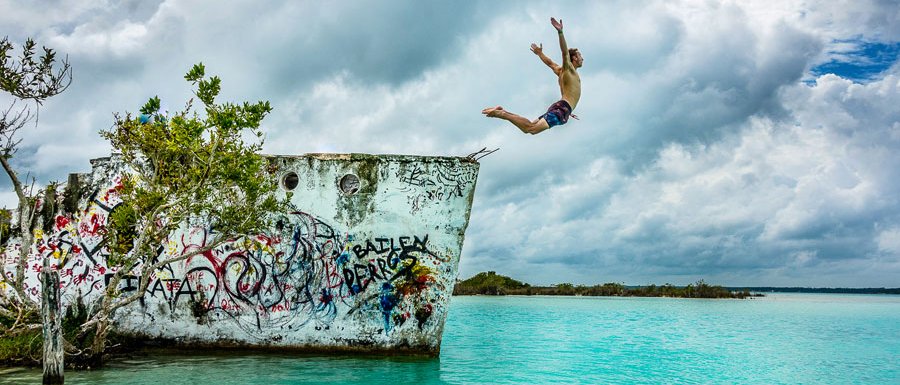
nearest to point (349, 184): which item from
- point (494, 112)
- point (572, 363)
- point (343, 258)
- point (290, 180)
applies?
point (290, 180)

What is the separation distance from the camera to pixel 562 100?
26.9ft

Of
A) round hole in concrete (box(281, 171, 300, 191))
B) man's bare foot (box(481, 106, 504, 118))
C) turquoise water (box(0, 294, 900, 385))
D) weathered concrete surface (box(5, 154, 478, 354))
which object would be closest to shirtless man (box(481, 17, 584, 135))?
man's bare foot (box(481, 106, 504, 118))

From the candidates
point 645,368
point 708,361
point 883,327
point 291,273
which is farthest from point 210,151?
point 883,327

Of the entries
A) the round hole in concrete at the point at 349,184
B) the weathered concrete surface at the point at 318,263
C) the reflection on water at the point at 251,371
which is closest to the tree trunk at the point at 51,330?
the reflection on water at the point at 251,371

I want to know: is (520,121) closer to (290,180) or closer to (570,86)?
(570,86)

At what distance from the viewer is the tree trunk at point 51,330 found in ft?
29.4

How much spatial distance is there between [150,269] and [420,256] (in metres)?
4.80

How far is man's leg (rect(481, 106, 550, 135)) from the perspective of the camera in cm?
762

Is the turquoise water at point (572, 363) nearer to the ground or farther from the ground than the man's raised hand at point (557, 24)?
nearer to the ground

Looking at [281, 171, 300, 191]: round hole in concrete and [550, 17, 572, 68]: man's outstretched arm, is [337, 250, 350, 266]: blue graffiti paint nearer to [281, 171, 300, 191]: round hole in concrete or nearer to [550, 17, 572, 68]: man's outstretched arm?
[281, 171, 300, 191]: round hole in concrete

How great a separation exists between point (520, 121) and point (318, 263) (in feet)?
19.7

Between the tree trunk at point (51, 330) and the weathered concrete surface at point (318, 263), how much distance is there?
3105 mm

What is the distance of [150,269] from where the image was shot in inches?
404

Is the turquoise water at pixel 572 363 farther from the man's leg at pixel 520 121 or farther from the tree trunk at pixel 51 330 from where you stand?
the man's leg at pixel 520 121
